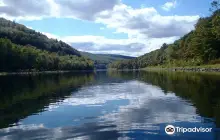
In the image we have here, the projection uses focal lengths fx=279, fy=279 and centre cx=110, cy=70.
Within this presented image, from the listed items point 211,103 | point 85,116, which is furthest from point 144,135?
point 211,103

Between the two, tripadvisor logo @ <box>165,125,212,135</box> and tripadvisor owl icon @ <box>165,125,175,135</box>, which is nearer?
tripadvisor owl icon @ <box>165,125,175,135</box>

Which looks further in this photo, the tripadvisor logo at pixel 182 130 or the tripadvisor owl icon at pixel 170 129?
the tripadvisor logo at pixel 182 130

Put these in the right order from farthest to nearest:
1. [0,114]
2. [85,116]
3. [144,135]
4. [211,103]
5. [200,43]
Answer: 1. [200,43]
2. [211,103]
3. [0,114]
4. [85,116]
5. [144,135]

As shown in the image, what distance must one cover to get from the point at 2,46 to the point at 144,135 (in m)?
174

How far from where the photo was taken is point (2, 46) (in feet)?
579

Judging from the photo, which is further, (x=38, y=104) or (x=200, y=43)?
(x=200, y=43)

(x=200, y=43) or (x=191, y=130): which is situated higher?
(x=200, y=43)

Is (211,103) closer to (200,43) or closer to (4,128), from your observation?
(4,128)

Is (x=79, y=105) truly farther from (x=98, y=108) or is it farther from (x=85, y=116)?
(x=85, y=116)

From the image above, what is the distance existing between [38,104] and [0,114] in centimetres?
689

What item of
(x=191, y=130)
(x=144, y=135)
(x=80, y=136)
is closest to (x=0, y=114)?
(x=80, y=136)

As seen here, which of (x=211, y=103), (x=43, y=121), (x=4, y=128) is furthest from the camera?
(x=211, y=103)

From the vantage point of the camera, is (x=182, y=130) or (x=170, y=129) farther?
(x=170, y=129)

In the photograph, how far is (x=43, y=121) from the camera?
2444 cm
